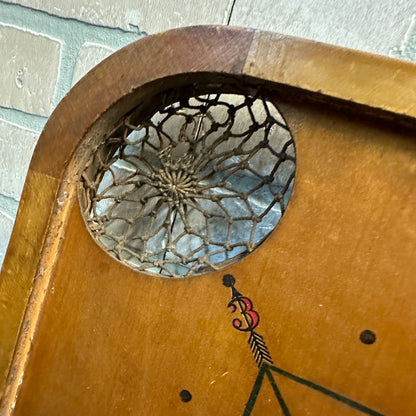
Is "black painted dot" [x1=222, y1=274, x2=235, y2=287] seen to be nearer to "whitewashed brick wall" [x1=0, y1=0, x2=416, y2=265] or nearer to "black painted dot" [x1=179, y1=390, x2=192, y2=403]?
"black painted dot" [x1=179, y1=390, x2=192, y2=403]

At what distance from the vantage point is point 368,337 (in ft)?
1.27

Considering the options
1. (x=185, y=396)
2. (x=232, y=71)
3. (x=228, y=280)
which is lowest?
(x=185, y=396)

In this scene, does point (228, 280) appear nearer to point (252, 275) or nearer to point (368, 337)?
point (252, 275)

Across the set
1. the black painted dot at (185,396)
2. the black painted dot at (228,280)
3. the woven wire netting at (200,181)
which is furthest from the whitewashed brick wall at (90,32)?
the black painted dot at (185,396)

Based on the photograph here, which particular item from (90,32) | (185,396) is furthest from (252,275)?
(90,32)

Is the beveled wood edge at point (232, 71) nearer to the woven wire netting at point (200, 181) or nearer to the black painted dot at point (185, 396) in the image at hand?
the woven wire netting at point (200, 181)

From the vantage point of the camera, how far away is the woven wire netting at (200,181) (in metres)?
0.47

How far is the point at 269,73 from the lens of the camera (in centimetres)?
39

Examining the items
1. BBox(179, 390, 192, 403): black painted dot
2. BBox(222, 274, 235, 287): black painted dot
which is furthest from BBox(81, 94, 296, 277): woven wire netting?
BBox(179, 390, 192, 403): black painted dot

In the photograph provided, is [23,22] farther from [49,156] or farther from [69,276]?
[69,276]

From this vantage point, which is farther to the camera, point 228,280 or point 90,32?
point 90,32

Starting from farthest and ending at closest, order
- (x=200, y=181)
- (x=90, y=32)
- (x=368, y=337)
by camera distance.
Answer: (x=90, y=32) < (x=200, y=181) < (x=368, y=337)

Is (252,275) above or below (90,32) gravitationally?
below

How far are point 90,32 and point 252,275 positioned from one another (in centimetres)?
44
